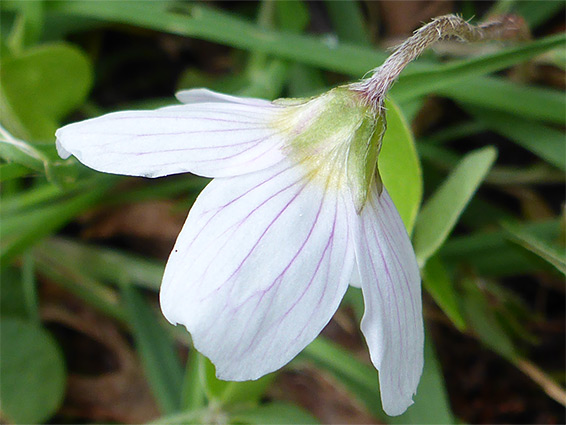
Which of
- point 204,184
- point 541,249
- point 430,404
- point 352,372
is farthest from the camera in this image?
point 204,184

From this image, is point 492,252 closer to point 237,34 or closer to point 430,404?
point 430,404

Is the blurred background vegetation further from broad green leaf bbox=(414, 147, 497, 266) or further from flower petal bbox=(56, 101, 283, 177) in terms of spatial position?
flower petal bbox=(56, 101, 283, 177)

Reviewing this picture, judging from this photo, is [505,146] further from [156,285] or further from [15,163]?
[15,163]

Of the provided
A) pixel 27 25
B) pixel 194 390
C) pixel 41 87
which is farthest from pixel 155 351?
pixel 27 25

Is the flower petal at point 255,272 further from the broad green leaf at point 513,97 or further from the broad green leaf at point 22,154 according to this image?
the broad green leaf at point 513,97

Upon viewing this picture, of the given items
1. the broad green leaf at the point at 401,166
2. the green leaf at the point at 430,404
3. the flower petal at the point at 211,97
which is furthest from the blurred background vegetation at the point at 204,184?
the flower petal at the point at 211,97

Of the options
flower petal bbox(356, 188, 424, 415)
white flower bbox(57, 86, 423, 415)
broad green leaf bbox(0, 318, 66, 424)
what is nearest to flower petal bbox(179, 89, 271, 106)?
white flower bbox(57, 86, 423, 415)
